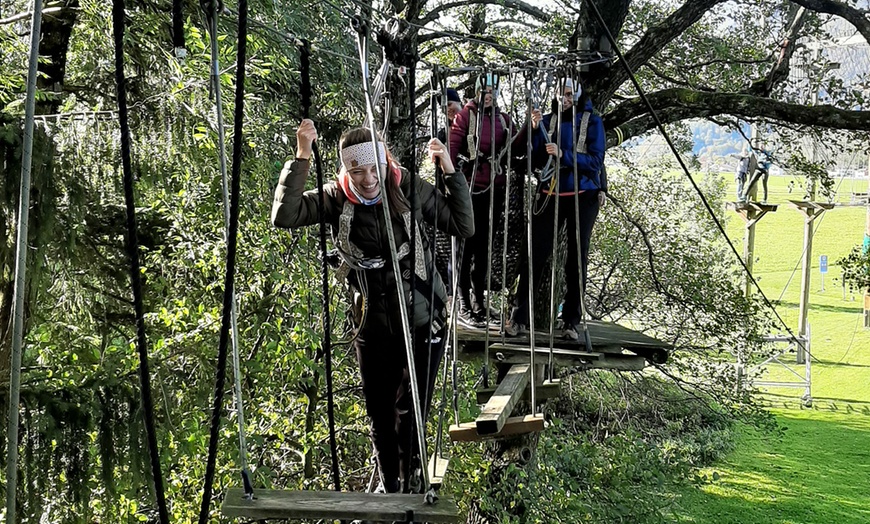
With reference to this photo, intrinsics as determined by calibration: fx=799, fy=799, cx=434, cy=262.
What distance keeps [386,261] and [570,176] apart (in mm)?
1487

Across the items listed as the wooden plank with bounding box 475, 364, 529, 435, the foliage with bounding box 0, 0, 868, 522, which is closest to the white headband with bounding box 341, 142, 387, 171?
the foliage with bounding box 0, 0, 868, 522

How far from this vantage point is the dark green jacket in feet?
6.86

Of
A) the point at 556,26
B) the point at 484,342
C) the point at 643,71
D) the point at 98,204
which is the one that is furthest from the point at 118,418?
the point at 643,71

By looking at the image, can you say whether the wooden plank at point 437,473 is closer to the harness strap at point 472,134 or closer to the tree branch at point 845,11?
the harness strap at point 472,134

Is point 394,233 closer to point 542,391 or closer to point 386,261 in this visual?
point 386,261

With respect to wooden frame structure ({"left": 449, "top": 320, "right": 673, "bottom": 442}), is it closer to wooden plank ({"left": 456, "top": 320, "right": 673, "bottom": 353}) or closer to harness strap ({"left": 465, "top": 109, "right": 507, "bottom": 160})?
wooden plank ({"left": 456, "top": 320, "right": 673, "bottom": 353})

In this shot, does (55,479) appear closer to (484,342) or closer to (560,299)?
(484,342)

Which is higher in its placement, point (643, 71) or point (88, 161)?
point (643, 71)

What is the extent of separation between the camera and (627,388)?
8.60 m

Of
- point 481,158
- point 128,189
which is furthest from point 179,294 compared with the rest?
point 128,189

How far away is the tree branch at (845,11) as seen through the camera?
172 inches

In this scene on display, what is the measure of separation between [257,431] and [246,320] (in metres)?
0.66

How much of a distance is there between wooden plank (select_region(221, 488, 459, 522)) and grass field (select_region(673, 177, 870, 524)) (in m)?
5.80

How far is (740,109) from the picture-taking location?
4.40m
